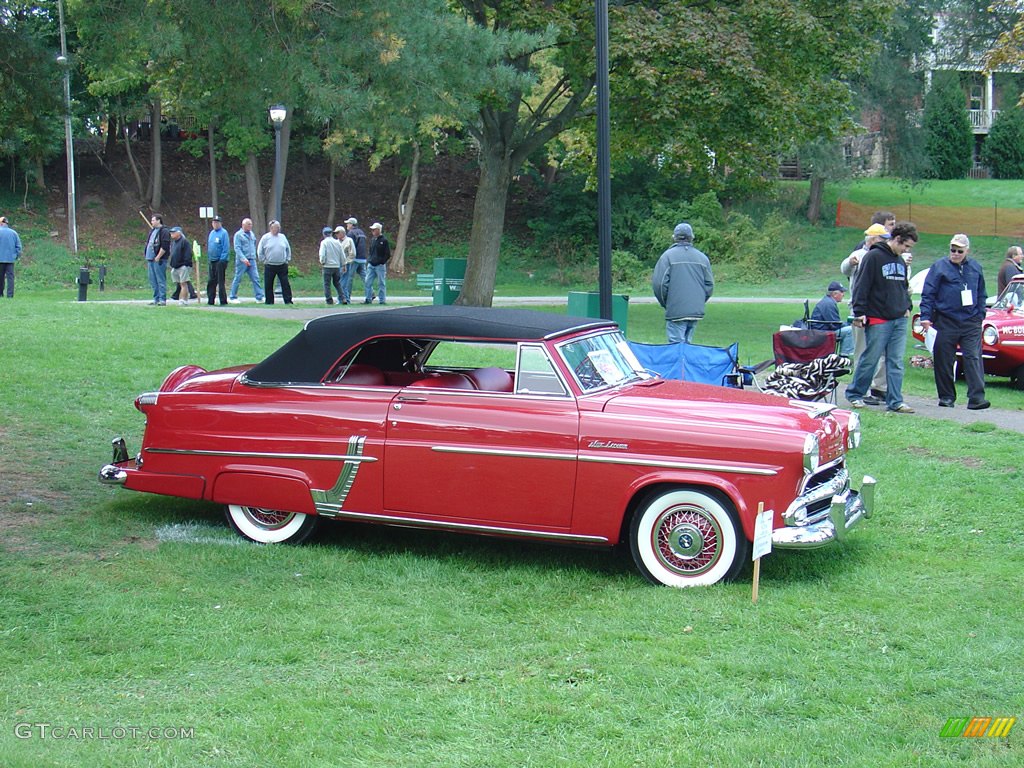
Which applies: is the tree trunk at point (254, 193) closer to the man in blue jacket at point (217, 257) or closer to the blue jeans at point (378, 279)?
the blue jeans at point (378, 279)

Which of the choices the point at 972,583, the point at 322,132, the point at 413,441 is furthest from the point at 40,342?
the point at 322,132

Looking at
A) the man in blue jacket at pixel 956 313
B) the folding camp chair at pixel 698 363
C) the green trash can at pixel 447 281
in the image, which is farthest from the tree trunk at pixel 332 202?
the folding camp chair at pixel 698 363

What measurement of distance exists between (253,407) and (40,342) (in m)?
8.39

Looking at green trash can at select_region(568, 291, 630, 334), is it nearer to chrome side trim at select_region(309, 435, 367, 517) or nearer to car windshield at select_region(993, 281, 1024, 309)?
car windshield at select_region(993, 281, 1024, 309)

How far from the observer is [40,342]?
47.8ft

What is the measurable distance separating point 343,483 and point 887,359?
6.99m

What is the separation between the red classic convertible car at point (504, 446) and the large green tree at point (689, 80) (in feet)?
41.2

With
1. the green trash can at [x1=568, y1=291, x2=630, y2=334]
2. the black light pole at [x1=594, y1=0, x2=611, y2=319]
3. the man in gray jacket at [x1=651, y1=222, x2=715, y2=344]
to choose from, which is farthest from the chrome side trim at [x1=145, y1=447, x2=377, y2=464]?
the green trash can at [x1=568, y1=291, x2=630, y2=334]

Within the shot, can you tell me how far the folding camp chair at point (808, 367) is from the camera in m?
10.3

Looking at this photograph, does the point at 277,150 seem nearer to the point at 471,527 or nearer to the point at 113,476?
the point at 113,476

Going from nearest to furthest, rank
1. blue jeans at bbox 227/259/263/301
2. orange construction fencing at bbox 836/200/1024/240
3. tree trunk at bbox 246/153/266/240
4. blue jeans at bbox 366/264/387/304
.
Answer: blue jeans at bbox 227/259/263/301
blue jeans at bbox 366/264/387/304
tree trunk at bbox 246/153/266/240
orange construction fencing at bbox 836/200/1024/240

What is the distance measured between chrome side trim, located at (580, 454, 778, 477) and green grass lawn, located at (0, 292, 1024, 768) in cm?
66

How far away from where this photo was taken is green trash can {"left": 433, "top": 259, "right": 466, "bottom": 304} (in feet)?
83.9

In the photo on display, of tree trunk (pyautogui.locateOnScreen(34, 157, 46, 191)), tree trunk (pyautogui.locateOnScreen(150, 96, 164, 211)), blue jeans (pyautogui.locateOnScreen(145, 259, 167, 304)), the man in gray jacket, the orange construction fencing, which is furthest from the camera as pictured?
the orange construction fencing
